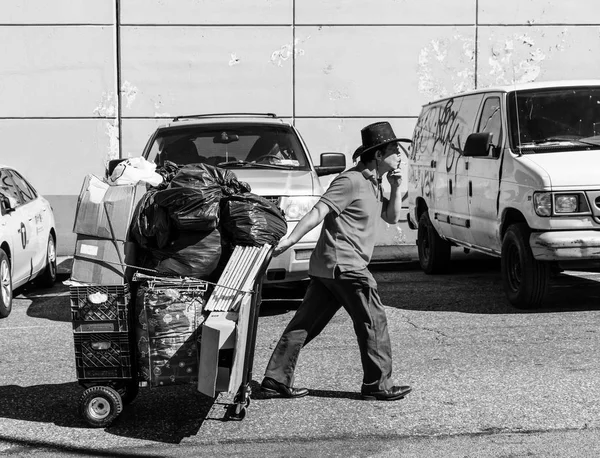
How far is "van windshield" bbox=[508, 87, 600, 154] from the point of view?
975cm

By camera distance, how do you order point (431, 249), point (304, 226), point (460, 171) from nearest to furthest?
point (304, 226) < point (460, 171) < point (431, 249)

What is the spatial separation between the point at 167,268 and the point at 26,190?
6.37 m

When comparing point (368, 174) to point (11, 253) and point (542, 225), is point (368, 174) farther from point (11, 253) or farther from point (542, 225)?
point (11, 253)

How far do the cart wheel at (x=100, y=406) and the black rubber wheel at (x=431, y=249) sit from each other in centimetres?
701

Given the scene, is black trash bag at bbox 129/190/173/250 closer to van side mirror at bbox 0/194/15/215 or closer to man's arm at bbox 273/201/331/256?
man's arm at bbox 273/201/331/256

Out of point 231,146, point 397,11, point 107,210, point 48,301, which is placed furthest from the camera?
point 397,11

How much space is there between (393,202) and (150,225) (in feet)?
5.31

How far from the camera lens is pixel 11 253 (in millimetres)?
10453

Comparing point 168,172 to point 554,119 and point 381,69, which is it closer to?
point 554,119

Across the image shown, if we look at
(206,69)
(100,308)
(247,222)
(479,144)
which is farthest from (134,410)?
(206,69)

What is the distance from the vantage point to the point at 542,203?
9.17 m

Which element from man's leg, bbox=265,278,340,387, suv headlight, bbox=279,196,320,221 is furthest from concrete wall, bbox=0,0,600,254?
man's leg, bbox=265,278,340,387

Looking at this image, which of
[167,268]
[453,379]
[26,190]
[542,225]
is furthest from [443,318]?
[26,190]

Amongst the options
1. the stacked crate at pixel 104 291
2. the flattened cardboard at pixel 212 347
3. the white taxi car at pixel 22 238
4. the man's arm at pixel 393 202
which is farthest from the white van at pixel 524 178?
the white taxi car at pixel 22 238
